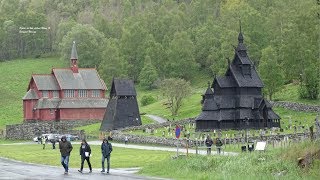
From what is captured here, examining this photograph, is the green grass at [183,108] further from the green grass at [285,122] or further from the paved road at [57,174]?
the paved road at [57,174]

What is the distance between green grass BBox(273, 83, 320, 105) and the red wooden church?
29571 millimetres

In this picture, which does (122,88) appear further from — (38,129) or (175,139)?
(175,139)

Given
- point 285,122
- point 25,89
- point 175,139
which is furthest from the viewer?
point 25,89

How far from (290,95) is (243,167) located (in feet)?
240

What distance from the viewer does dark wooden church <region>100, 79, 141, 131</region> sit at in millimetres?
104188

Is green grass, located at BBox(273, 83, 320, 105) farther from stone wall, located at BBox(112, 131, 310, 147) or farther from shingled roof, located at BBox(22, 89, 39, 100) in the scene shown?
shingled roof, located at BBox(22, 89, 39, 100)

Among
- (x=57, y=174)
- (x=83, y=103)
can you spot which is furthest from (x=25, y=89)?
(x=57, y=174)

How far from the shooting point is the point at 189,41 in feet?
476

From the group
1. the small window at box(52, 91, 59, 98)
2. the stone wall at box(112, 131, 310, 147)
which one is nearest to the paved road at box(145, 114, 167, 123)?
the stone wall at box(112, 131, 310, 147)

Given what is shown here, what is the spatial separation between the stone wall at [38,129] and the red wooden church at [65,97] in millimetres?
2263

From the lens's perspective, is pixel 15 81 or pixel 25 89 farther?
pixel 15 81

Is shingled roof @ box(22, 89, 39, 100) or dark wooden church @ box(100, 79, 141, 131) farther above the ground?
shingled roof @ box(22, 89, 39, 100)

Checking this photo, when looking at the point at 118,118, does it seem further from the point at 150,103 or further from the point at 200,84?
the point at 200,84

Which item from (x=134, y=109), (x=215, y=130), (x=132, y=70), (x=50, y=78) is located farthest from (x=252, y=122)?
(x=132, y=70)
